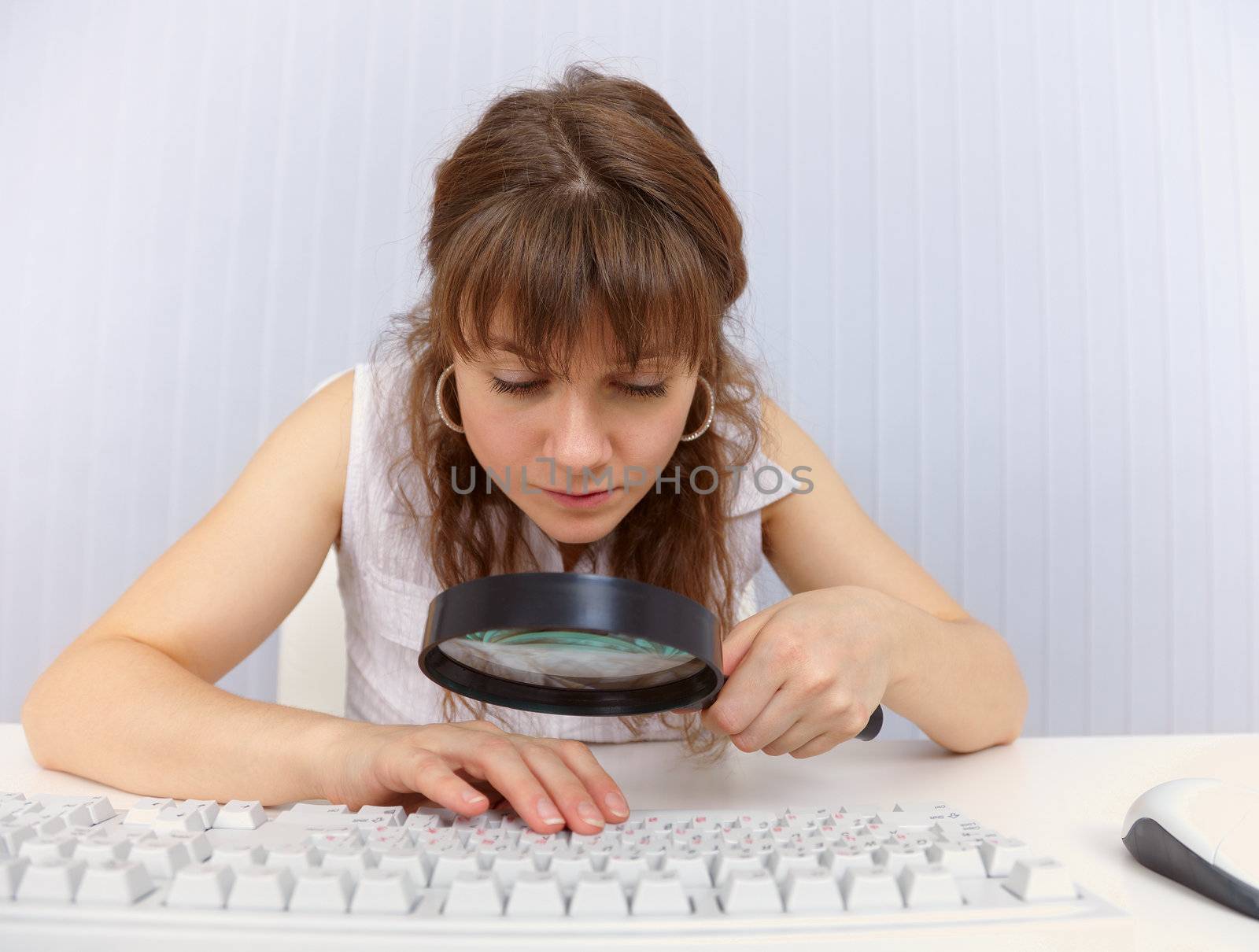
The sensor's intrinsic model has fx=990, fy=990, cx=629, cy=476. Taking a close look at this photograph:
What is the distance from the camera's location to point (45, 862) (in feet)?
1.86

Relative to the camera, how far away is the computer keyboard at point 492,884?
53 centimetres

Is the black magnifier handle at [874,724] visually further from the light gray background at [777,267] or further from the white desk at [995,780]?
the light gray background at [777,267]

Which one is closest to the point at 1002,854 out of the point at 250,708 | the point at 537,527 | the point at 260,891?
the point at 260,891

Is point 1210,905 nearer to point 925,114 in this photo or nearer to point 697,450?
point 697,450

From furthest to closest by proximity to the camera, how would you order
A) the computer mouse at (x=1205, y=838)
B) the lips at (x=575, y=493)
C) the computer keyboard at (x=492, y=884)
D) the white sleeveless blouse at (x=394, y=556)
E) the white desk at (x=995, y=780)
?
the white sleeveless blouse at (x=394, y=556), the lips at (x=575, y=493), the white desk at (x=995, y=780), the computer mouse at (x=1205, y=838), the computer keyboard at (x=492, y=884)

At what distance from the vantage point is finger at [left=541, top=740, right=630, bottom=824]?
0.74 metres

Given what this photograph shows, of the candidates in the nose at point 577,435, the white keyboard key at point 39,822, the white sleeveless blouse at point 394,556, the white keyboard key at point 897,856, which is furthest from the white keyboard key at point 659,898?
the white sleeveless blouse at point 394,556

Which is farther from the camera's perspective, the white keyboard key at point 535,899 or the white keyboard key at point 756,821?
the white keyboard key at point 756,821

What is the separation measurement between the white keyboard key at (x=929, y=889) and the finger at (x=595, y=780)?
0.23 meters

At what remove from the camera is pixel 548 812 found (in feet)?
2.32

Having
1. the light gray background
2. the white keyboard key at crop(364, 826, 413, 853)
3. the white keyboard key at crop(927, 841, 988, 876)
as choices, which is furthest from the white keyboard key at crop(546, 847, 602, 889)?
the light gray background

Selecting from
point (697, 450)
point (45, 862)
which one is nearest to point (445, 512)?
point (697, 450)

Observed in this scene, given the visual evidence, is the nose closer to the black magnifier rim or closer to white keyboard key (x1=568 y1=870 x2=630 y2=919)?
the black magnifier rim

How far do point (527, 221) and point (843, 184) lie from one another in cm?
142
